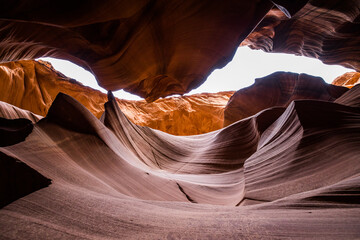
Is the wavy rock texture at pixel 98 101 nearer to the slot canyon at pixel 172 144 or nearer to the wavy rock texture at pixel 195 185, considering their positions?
the slot canyon at pixel 172 144

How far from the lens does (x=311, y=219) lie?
1205mm

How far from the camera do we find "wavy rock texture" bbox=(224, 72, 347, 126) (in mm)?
9789

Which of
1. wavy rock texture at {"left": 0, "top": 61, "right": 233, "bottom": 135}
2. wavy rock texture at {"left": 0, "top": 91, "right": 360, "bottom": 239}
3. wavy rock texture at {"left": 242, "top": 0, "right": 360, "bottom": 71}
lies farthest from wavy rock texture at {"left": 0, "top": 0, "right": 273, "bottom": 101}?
wavy rock texture at {"left": 0, "top": 61, "right": 233, "bottom": 135}

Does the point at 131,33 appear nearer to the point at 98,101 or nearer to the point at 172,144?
the point at 172,144

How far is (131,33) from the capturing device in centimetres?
521

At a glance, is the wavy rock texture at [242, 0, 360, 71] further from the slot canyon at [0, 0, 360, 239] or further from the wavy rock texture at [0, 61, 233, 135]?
the wavy rock texture at [0, 61, 233, 135]

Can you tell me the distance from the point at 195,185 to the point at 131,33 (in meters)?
4.27

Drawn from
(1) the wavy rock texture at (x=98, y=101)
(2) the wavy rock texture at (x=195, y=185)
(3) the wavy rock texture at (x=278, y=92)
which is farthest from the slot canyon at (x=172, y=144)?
(1) the wavy rock texture at (x=98, y=101)

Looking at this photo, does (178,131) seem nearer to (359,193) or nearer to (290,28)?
(290,28)

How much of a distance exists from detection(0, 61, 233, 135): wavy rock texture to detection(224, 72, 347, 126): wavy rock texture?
Answer: 631cm

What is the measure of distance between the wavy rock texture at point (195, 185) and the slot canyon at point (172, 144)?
0.5 inches

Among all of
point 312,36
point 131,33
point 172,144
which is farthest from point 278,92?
point 131,33

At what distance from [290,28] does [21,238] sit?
33.0ft

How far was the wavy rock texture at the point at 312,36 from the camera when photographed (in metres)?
6.71
